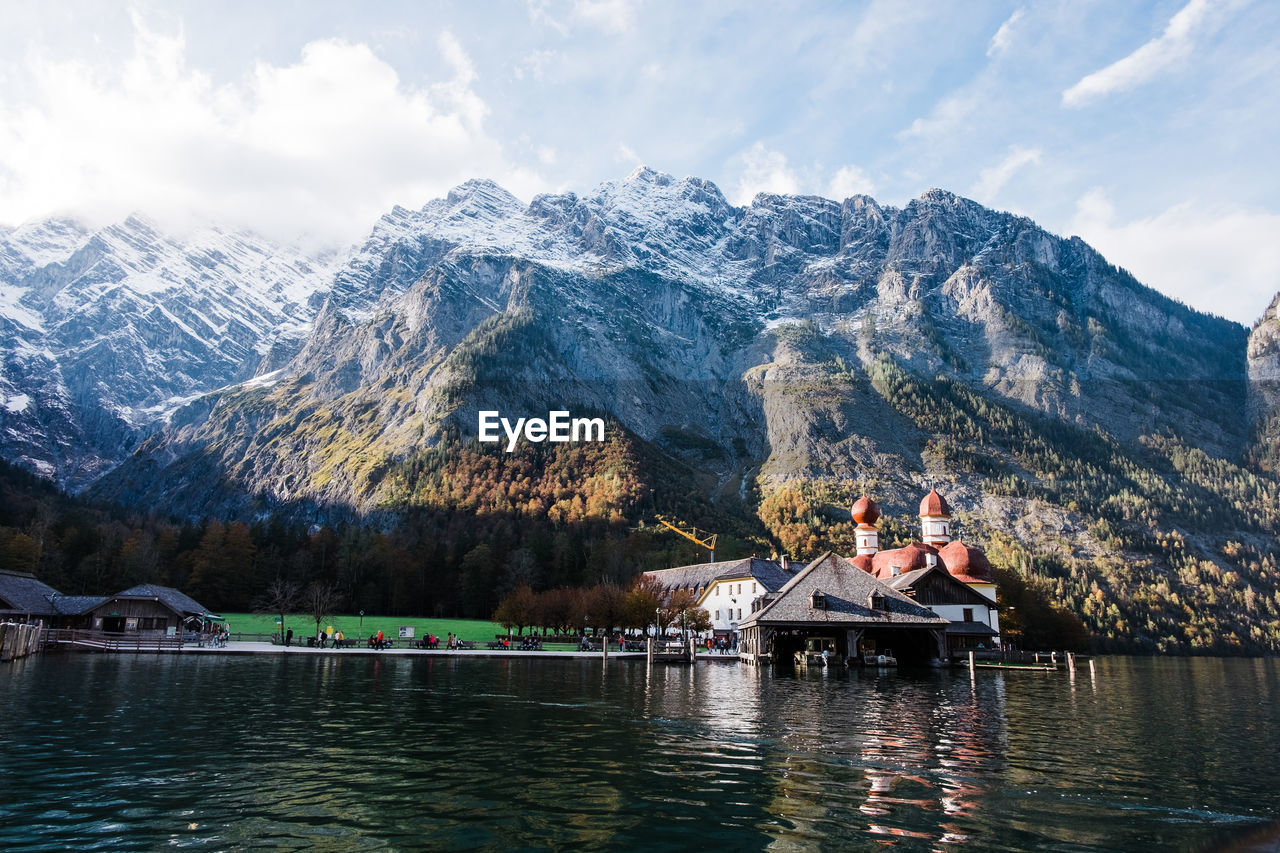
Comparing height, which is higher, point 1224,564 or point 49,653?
point 1224,564

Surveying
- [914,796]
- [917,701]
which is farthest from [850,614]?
[914,796]

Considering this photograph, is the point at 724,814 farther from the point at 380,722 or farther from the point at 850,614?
the point at 850,614

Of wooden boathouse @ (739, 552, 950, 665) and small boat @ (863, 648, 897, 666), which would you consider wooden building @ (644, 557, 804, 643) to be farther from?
small boat @ (863, 648, 897, 666)

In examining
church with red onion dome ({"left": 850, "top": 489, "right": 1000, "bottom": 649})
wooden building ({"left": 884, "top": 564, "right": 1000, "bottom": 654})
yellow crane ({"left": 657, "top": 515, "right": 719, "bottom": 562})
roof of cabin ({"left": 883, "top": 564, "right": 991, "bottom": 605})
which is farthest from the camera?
yellow crane ({"left": 657, "top": 515, "right": 719, "bottom": 562})

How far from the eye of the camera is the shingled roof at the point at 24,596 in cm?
7919

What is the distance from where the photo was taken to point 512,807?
51.4 feet

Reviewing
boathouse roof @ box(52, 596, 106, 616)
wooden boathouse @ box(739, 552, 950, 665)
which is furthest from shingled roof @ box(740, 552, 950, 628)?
boathouse roof @ box(52, 596, 106, 616)

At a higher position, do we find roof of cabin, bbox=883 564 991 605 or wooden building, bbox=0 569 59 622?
roof of cabin, bbox=883 564 991 605

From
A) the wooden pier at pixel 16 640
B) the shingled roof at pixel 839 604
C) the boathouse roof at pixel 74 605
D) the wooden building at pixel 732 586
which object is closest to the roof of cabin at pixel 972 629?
the shingled roof at pixel 839 604

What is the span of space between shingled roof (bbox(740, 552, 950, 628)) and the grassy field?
50852 millimetres

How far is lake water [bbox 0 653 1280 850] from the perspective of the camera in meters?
14.0

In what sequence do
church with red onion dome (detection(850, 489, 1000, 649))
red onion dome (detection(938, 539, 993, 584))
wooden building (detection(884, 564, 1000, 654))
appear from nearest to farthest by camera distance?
wooden building (detection(884, 564, 1000, 654)) < church with red onion dome (detection(850, 489, 1000, 649)) < red onion dome (detection(938, 539, 993, 584))

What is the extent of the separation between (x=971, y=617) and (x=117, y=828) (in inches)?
3541

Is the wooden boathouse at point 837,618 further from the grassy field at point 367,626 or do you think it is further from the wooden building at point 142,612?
the wooden building at point 142,612
